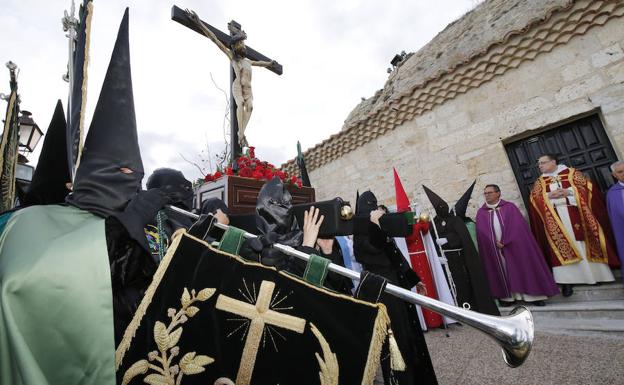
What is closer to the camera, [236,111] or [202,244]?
[202,244]

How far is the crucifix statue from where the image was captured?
433 centimetres

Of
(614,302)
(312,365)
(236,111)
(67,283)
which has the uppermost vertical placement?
(236,111)

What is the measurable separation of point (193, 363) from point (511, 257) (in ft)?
17.0

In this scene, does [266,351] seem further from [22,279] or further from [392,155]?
[392,155]

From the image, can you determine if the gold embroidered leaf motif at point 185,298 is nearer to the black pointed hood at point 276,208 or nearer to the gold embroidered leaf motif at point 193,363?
the gold embroidered leaf motif at point 193,363

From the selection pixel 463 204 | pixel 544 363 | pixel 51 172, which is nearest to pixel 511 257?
pixel 463 204

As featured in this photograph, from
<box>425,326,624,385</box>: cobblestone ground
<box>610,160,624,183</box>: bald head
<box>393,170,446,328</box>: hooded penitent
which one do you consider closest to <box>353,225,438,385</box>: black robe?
<box>425,326,624,385</box>: cobblestone ground

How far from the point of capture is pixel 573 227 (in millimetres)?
4113

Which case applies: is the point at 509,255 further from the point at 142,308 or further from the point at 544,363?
the point at 142,308

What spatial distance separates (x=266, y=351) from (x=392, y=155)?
6.23 metres

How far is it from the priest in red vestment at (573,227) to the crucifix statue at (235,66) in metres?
5.05

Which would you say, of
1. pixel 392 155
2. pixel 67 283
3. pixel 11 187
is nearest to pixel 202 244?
pixel 67 283

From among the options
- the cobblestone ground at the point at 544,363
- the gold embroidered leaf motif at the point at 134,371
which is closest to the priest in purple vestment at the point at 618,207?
the cobblestone ground at the point at 544,363

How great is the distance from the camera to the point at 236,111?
14.9 feet
